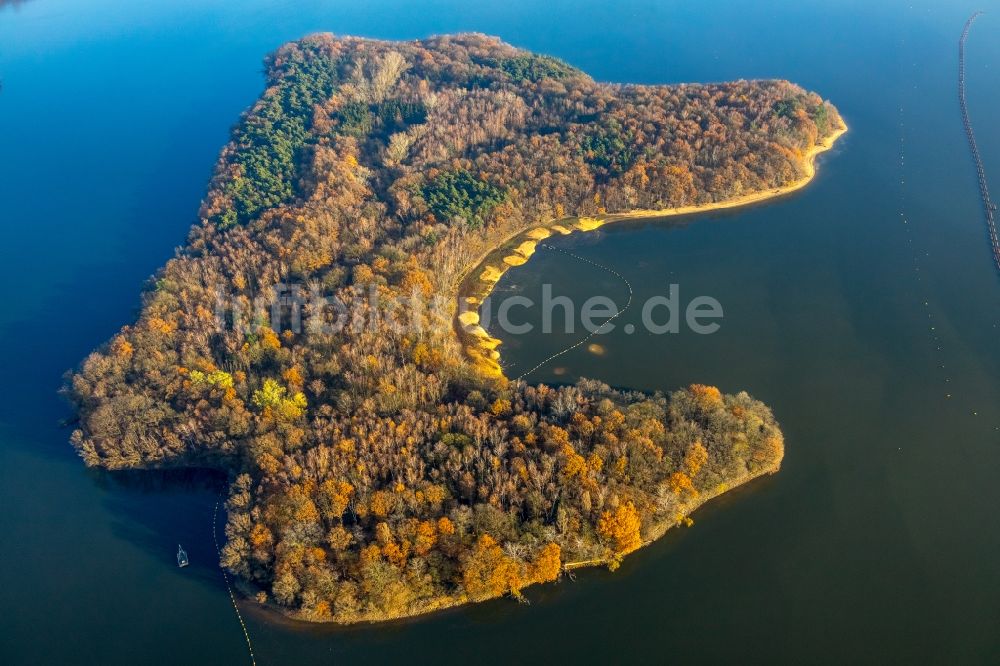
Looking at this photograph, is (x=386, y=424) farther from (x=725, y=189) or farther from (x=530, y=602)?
(x=725, y=189)

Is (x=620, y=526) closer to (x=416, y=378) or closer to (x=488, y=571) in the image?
(x=488, y=571)

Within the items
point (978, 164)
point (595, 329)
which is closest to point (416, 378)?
point (595, 329)

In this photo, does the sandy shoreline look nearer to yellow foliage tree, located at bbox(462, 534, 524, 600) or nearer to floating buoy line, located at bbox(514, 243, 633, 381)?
floating buoy line, located at bbox(514, 243, 633, 381)

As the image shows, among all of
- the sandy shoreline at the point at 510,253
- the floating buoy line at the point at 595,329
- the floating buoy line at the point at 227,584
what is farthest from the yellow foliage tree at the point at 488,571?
the floating buoy line at the point at 595,329

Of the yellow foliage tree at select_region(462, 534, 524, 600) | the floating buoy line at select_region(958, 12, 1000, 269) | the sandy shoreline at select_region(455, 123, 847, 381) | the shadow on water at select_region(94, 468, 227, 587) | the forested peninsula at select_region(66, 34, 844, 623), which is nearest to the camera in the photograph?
the yellow foliage tree at select_region(462, 534, 524, 600)

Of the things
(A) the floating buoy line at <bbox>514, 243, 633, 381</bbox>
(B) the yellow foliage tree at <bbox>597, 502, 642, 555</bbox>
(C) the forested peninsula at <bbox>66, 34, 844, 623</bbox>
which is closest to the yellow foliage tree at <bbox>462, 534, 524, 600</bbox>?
(C) the forested peninsula at <bbox>66, 34, 844, 623</bbox>

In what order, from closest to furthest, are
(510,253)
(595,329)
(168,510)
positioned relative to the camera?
(168,510), (595,329), (510,253)
